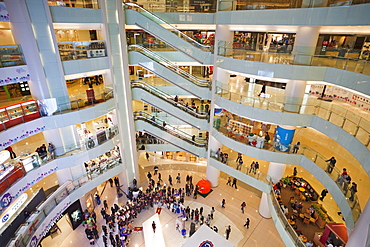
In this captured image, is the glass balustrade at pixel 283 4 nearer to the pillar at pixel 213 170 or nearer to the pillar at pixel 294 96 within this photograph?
the pillar at pixel 294 96

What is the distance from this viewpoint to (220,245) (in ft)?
37.5

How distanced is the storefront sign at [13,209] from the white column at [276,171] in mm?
13352

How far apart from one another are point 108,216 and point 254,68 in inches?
488

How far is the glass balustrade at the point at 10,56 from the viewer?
923 cm

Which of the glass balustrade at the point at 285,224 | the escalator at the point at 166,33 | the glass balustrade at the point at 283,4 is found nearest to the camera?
the glass balustrade at the point at 283,4

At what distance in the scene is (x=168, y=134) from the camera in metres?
16.1

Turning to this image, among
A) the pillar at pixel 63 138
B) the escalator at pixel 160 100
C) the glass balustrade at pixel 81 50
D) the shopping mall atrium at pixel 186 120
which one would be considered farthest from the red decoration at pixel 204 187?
the glass balustrade at pixel 81 50

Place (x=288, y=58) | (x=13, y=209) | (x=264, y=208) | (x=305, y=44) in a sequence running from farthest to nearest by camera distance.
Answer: (x=264, y=208) → (x=288, y=58) → (x=305, y=44) → (x=13, y=209)

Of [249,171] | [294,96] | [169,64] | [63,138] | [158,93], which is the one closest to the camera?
[294,96]

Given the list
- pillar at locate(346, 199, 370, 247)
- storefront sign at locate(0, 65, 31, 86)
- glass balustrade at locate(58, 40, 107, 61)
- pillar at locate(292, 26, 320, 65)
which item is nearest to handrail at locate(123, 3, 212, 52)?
glass balustrade at locate(58, 40, 107, 61)

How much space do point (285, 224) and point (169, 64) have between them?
11.2m

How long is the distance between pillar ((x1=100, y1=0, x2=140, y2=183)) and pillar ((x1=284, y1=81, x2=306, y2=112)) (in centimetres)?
938

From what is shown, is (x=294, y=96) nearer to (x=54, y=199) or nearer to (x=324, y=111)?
(x=324, y=111)

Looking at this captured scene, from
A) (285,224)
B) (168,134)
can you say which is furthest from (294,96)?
(168,134)
